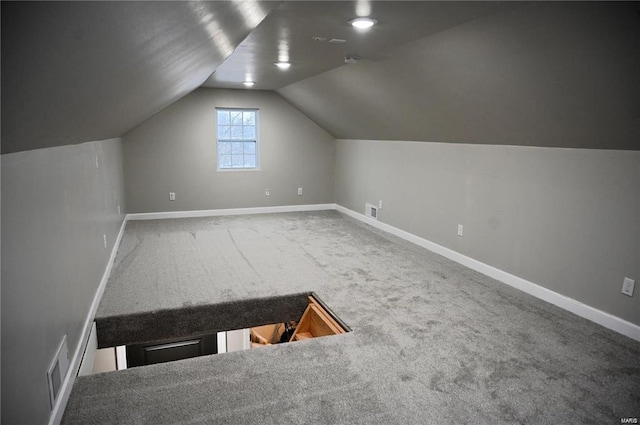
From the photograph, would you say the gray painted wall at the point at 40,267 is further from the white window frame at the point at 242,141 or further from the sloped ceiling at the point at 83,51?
the white window frame at the point at 242,141

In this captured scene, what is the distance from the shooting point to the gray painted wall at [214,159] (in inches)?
249

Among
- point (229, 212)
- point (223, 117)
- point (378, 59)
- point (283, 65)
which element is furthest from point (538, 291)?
point (223, 117)

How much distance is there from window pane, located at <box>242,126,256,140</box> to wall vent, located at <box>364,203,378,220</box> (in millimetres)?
2166

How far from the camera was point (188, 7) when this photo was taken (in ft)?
4.88

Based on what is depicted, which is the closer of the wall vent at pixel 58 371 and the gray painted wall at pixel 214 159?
the wall vent at pixel 58 371

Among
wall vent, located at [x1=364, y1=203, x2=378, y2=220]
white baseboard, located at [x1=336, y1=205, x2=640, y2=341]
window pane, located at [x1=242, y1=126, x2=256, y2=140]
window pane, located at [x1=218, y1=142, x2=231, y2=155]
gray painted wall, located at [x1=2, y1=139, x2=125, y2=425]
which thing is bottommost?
white baseboard, located at [x1=336, y1=205, x2=640, y2=341]

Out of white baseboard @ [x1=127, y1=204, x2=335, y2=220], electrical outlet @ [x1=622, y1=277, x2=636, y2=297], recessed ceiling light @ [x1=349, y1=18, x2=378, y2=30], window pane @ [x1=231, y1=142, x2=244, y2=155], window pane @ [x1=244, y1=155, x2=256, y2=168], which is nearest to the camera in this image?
recessed ceiling light @ [x1=349, y1=18, x2=378, y2=30]

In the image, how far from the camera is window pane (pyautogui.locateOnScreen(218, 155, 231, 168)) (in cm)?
682

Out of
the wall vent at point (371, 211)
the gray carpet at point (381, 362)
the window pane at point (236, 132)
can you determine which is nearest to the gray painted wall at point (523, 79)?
the gray carpet at point (381, 362)

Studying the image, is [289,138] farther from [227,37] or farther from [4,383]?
[4,383]

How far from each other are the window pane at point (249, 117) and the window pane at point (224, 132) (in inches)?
11.4

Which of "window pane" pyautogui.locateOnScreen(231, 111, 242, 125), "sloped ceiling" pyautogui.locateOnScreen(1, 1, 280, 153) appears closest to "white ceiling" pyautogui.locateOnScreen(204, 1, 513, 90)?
"sloped ceiling" pyautogui.locateOnScreen(1, 1, 280, 153)

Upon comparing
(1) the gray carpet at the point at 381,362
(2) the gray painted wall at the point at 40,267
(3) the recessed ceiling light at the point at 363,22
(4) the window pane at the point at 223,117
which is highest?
(3) the recessed ceiling light at the point at 363,22

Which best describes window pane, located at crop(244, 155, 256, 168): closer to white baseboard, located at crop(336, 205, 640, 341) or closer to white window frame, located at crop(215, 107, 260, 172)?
white window frame, located at crop(215, 107, 260, 172)
